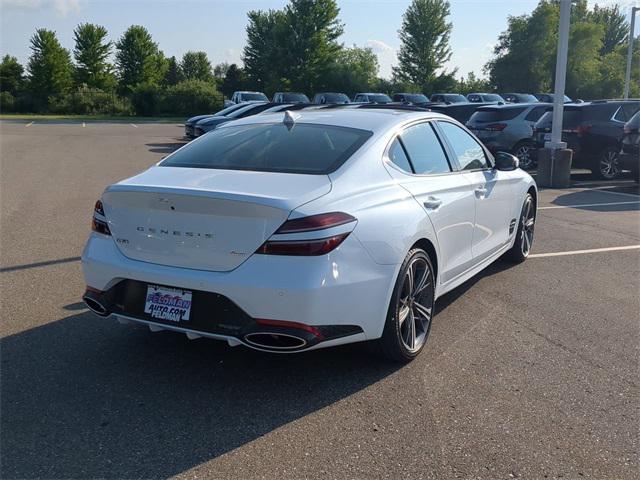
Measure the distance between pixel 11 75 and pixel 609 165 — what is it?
66072 millimetres

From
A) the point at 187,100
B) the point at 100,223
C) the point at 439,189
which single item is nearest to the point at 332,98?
the point at 187,100

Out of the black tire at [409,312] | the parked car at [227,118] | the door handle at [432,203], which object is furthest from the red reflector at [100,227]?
the parked car at [227,118]

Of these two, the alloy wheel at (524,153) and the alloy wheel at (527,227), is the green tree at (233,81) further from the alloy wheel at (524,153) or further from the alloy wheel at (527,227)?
the alloy wheel at (527,227)

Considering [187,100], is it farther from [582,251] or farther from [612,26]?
[612,26]

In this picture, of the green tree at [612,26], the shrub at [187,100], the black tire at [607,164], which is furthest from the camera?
the green tree at [612,26]

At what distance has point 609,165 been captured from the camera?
14938 millimetres

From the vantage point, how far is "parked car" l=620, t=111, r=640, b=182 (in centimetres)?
1353

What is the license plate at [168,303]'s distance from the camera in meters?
3.68

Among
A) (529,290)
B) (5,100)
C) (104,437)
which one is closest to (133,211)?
(104,437)

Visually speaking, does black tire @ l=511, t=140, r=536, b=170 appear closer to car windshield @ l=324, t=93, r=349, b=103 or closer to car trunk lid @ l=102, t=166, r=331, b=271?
car trunk lid @ l=102, t=166, r=331, b=271

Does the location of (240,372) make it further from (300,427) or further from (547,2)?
(547,2)

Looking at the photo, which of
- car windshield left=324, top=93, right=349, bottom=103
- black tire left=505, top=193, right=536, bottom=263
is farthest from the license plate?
car windshield left=324, top=93, right=349, bottom=103

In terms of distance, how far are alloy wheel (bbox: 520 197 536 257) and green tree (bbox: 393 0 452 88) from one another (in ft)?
202

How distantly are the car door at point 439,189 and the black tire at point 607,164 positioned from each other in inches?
438
